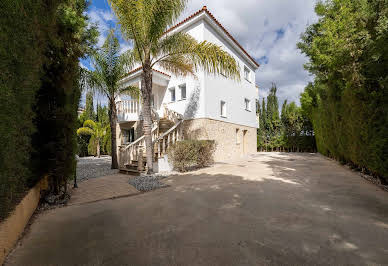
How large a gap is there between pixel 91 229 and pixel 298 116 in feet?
74.8

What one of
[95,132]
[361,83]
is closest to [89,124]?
[95,132]

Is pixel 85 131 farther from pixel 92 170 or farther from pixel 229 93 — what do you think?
pixel 229 93

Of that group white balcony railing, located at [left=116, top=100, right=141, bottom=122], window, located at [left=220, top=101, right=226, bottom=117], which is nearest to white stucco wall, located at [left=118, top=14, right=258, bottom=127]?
window, located at [left=220, top=101, right=226, bottom=117]

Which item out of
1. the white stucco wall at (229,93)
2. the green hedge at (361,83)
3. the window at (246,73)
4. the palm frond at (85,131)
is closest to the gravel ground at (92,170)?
the white stucco wall at (229,93)

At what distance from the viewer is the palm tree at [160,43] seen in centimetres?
631

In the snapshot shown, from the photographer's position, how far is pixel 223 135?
1226 centimetres

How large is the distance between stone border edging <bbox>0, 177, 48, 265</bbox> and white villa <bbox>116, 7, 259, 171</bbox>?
207 inches

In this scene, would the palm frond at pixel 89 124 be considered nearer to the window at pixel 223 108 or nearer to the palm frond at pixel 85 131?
the palm frond at pixel 85 131

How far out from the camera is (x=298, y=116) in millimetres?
20422

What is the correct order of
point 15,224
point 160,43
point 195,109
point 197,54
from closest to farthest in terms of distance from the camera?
point 15,224, point 197,54, point 160,43, point 195,109

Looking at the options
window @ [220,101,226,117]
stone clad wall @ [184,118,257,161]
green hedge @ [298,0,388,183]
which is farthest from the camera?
window @ [220,101,226,117]

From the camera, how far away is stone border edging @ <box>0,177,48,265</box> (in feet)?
7.03

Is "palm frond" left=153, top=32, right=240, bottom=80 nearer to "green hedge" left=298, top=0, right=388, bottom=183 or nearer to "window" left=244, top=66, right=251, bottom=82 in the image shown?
"green hedge" left=298, top=0, right=388, bottom=183

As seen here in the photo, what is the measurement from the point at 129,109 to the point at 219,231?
38.0 feet
